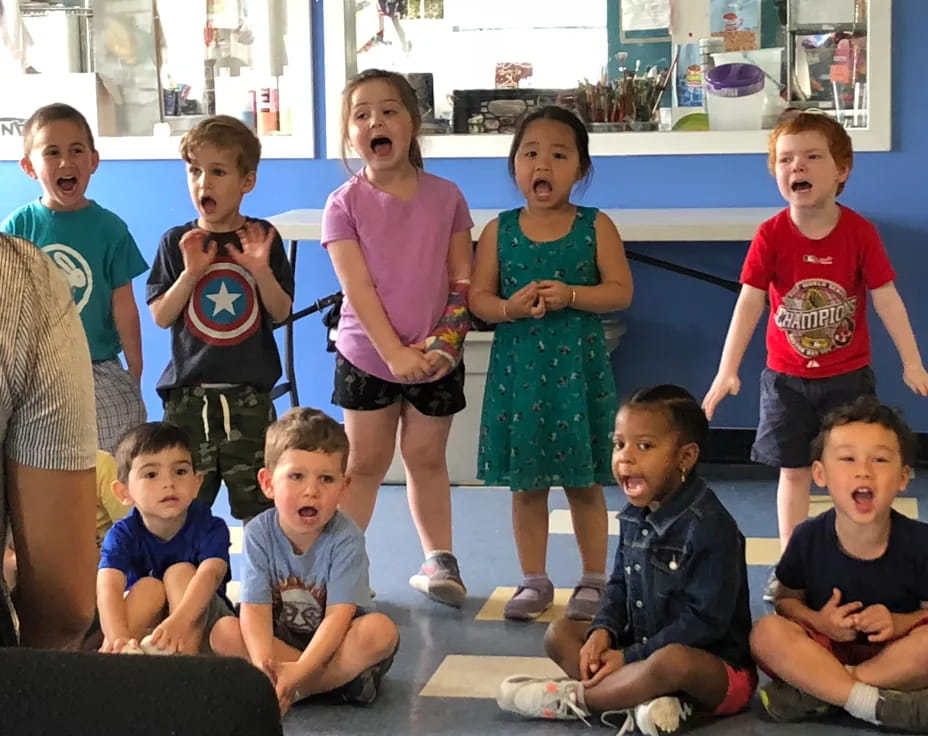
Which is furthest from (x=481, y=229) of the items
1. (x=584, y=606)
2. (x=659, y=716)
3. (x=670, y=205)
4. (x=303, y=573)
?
(x=659, y=716)

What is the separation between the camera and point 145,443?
7.82 feet

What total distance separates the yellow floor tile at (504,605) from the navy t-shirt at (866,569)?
0.60 meters

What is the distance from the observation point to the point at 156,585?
235cm

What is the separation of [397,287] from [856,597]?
1066 millimetres

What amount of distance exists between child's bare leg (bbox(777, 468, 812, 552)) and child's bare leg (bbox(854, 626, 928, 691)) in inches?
26.2

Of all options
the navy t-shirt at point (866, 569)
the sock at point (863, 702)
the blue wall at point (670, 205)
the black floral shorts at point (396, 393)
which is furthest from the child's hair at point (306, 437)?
the blue wall at point (670, 205)

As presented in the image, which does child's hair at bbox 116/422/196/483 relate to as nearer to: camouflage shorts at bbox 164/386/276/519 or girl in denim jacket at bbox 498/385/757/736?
camouflage shorts at bbox 164/386/276/519

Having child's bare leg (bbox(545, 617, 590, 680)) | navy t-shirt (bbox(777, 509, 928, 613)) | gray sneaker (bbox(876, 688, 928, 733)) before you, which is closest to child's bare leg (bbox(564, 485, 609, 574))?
child's bare leg (bbox(545, 617, 590, 680))

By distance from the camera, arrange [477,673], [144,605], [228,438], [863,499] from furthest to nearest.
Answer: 1. [228,438]
2. [477,673]
3. [144,605]
4. [863,499]

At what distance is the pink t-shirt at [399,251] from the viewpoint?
2.76 metres

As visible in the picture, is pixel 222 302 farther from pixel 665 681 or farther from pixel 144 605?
pixel 665 681

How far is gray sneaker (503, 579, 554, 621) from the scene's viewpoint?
8.93 feet

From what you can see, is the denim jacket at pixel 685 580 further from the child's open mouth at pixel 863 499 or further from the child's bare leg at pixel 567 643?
the child's open mouth at pixel 863 499

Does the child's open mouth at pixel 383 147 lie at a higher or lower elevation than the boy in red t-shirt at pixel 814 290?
higher
